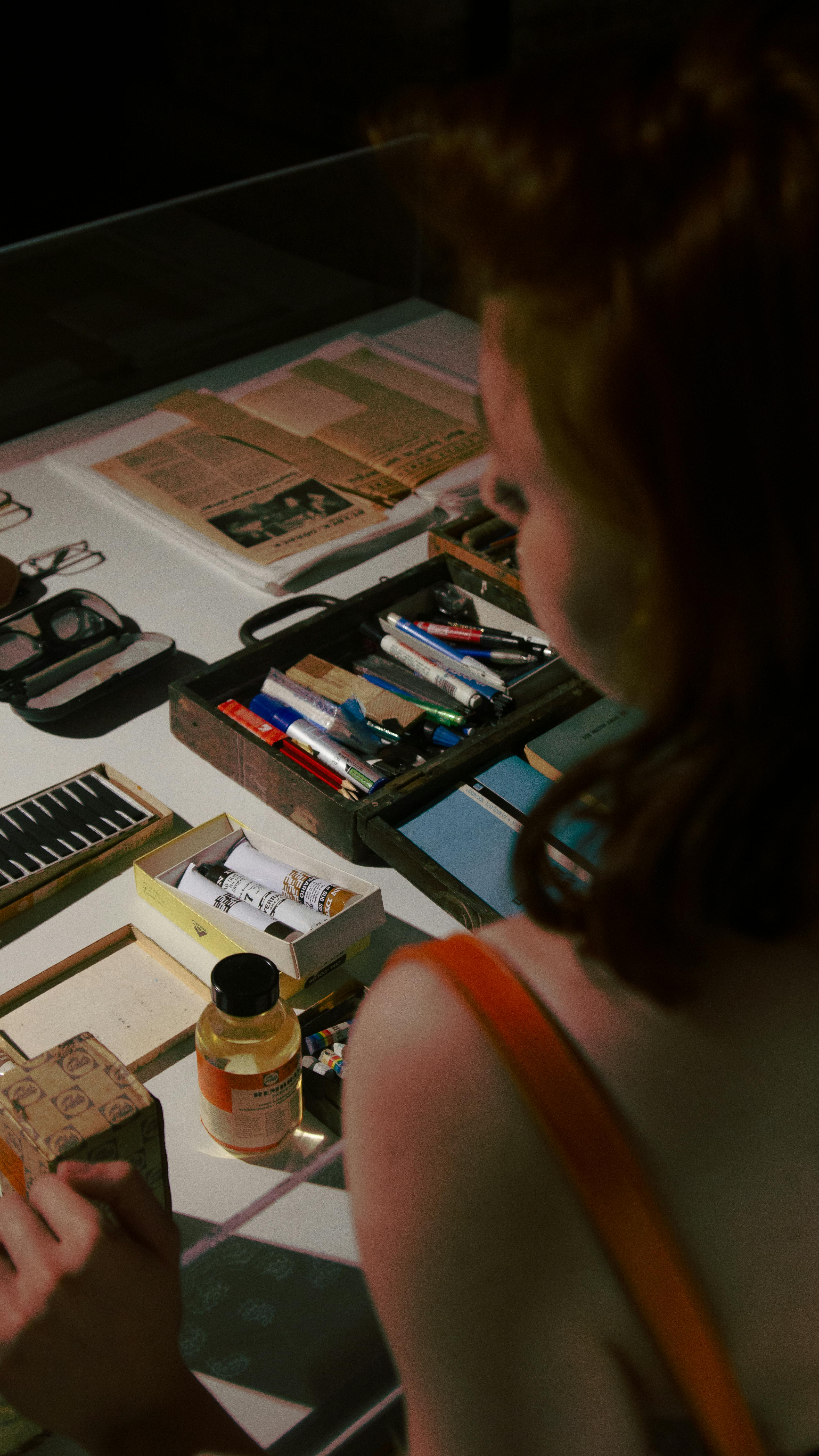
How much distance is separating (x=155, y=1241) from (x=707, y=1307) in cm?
25

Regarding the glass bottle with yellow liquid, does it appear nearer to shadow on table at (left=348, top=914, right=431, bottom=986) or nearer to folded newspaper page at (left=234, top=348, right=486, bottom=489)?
shadow on table at (left=348, top=914, right=431, bottom=986)

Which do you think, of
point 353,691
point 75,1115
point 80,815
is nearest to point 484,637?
point 353,691

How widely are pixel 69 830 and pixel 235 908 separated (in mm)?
170

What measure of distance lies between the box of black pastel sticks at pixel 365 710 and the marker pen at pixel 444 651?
0.01m

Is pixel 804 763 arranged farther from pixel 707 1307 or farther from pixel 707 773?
pixel 707 1307

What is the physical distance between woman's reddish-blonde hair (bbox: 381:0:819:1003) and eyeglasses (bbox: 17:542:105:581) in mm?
985

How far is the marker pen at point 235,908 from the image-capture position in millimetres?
771

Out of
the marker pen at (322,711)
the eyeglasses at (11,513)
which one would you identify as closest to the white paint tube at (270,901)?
the marker pen at (322,711)

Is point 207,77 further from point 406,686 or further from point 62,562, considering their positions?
Answer: point 406,686

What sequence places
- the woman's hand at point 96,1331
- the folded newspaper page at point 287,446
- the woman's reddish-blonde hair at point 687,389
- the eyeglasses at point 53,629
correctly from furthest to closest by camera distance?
the folded newspaper page at point 287,446 < the eyeglasses at point 53,629 < the woman's hand at point 96,1331 < the woman's reddish-blonde hair at point 687,389

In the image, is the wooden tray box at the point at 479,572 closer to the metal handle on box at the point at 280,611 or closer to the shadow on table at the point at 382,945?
the metal handle on box at the point at 280,611

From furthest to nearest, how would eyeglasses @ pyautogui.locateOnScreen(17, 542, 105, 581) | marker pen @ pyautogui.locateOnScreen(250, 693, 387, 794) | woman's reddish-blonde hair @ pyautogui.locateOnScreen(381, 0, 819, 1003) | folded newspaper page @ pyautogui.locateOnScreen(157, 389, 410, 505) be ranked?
folded newspaper page @ pyautogui.locateOnScreen(157, 389, 410, 505), eyeglasses @ pyautogui.locateOnScreen(17, 542, 105, 581), marker pen @ pyautogui.locateOnScreen(250, 693, 387, 794), woman's reddish-blonde hair @ pyautogui.locateOnScreen(381, 0, 819, 1003)

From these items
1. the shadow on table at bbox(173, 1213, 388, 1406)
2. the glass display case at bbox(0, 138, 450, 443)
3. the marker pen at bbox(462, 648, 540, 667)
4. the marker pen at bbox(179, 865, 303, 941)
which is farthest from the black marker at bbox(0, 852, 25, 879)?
the glass display case at bbox(0, 138, 450, 443)

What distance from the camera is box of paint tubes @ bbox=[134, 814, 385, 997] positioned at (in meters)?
0.77
